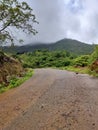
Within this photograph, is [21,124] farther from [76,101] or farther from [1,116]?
[76,101]

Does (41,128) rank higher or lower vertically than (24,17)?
lower

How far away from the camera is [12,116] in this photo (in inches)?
477

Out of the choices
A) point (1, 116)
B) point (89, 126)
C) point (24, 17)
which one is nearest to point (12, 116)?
Answer: point (1, 116)

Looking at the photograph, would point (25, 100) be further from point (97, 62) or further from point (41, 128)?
point (97, 62)

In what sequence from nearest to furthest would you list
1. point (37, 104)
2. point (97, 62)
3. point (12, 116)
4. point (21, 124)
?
point (21, 124), point (12, 116), point (37, 104), point (97, 62)

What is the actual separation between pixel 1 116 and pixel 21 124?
1.93 meters

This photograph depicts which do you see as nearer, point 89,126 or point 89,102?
point 89,126

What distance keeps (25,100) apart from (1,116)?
385cm

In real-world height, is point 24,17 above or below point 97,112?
above

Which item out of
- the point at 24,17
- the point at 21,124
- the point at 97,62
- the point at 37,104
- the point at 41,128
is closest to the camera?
the point at 41,128

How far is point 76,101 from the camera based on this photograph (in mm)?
15008

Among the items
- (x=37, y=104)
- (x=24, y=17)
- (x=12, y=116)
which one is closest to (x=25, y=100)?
(x=37, y=104)

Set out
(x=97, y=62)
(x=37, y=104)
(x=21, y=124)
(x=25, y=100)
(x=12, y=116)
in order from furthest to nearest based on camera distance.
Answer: (x=97, y=62) → (x=25, y=100) → (x=37, y=104) → (x=12, y=116) → (x=21, y=124)

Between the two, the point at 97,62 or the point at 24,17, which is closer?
the point at 24,17
